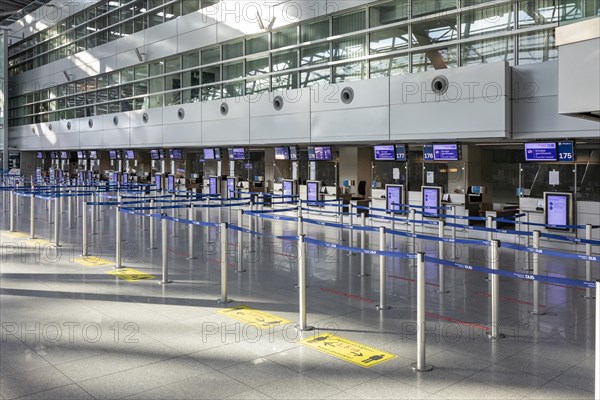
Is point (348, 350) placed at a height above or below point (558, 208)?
below

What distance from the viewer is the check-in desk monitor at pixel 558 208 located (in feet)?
45.7

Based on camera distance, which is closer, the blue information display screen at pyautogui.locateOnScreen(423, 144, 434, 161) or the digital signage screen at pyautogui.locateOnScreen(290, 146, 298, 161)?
the blue information display screen at pyautogui.locateOnScreen(423, 144, 434, 161)

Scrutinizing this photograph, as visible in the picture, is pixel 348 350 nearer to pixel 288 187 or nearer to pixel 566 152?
pixel 566 152

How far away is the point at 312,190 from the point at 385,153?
398cm

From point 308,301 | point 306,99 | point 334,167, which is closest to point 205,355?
point 308,301

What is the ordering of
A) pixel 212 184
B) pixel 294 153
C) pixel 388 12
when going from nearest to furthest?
1. pixel 388 12
2. pixel 294 153
3. pixel 212 184

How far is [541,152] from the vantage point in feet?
45.5

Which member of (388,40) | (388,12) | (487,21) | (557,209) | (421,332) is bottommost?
(421,332)

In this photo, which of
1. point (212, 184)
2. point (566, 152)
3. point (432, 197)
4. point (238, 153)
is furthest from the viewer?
point (212, 184)

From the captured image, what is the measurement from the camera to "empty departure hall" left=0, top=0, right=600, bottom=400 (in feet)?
18.2

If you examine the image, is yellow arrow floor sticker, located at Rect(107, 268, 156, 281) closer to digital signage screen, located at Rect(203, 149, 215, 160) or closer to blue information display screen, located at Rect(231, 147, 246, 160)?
blue information display screen, located at Rect(231, 147, 246, 160)

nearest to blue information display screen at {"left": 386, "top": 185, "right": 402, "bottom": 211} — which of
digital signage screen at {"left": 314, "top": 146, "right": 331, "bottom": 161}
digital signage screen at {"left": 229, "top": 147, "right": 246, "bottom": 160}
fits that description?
digital signage screen at {"left": 314, "top": 146, "right": 331, "bottom": 161}

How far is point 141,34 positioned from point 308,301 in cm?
2391

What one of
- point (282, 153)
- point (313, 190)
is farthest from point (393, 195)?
point (282, 153)
